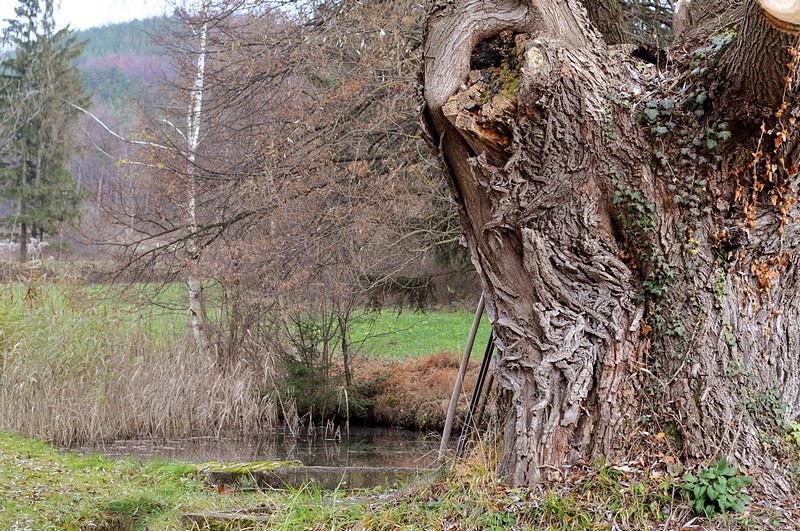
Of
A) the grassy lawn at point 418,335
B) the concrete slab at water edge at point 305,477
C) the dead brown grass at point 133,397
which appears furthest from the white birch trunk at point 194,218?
the concrete slab at water edge at point 305,477

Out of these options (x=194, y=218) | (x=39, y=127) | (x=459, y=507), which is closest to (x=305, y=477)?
(x=459, y=507)

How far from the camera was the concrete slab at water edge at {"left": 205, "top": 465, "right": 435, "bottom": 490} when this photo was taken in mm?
6375

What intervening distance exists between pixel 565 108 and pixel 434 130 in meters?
0.70

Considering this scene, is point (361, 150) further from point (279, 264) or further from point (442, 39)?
point (442, 39)

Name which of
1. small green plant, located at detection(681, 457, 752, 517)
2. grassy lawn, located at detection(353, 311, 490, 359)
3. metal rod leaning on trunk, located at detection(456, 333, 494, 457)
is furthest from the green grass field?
small green plant, located at detection(681, 457, 752, 517)

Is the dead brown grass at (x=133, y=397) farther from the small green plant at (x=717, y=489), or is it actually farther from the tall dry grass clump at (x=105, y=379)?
the small green plant at (x=717, y=489)

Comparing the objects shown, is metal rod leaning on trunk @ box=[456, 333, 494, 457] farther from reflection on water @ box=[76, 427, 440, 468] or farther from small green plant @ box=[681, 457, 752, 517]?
reflection on water @ box=[76, 427, 440, 468]

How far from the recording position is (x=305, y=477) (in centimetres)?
636

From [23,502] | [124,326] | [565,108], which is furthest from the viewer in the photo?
[124,326]

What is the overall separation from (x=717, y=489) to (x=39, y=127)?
1226 inches

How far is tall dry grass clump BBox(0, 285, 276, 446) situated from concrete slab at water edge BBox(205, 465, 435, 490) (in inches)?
119

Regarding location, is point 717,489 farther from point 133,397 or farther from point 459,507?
point 133,397

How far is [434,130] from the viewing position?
403 centimetres

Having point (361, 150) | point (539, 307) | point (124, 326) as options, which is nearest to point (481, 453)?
point (539, 307)
